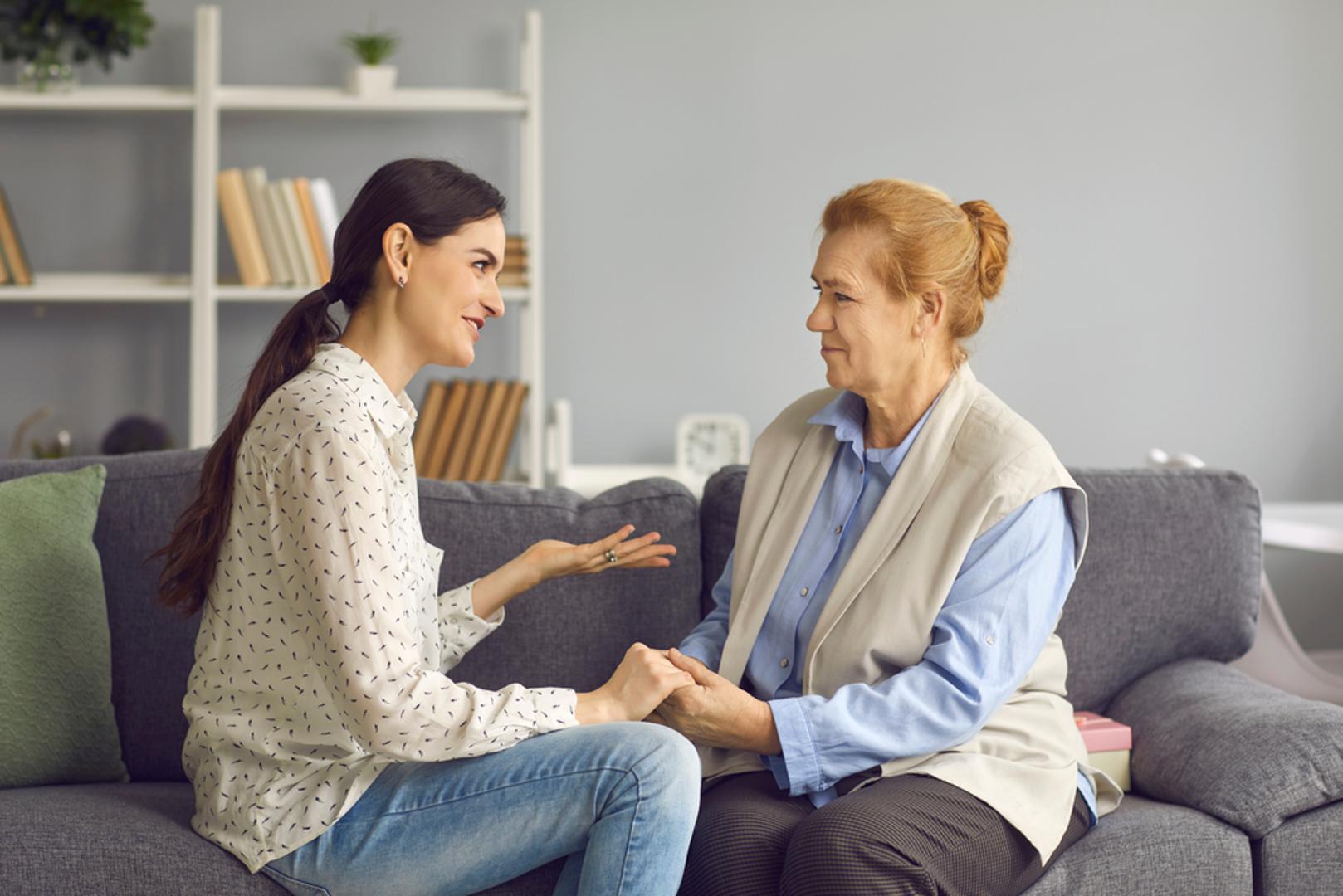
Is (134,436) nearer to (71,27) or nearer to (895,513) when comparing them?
(71,27)

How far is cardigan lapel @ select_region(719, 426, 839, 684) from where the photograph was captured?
1.71 meters

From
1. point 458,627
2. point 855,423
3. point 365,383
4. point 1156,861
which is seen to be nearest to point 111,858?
point 458,627

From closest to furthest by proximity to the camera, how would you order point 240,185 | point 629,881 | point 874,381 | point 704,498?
point 629,881 → point 874,381 → point 704,498 → point 240,185

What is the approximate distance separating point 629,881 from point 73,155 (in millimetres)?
2907

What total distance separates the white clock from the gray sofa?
1463mm

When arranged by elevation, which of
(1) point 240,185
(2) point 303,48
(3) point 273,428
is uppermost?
(2) point 303,48

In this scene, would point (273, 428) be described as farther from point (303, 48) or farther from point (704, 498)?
point (303, 48)

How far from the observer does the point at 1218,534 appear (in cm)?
204

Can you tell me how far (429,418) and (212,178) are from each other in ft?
2.62

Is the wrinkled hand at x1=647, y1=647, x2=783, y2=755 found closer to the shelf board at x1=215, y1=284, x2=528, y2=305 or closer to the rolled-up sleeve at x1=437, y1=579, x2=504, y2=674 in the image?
the rolled-up sleeve at x1=437, y1=579, x2=504, y2=674

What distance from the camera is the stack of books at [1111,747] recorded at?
1818 millimetres

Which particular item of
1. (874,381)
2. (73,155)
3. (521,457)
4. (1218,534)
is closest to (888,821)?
(874,381)

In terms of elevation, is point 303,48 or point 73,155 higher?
point 303,48

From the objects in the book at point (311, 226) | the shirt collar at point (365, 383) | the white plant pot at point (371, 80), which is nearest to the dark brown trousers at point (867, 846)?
the shirt collar at point (365, 383)
